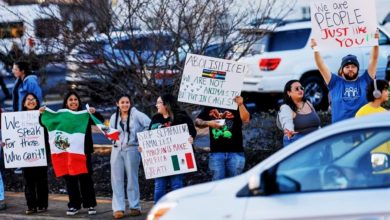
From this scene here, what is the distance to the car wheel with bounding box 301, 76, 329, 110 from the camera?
18047mm

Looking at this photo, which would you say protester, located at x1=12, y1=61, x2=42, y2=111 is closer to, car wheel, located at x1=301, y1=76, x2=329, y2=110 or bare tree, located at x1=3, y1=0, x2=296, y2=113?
bare tree, located at x1=3, y1=0, x2=296, y2=113

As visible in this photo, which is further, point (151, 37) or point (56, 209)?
point (151, 37)

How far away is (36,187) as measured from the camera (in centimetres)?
1166

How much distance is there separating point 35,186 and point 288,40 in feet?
27.2

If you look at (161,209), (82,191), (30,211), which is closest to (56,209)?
(30,211)

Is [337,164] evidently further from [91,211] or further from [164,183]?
[91,211]

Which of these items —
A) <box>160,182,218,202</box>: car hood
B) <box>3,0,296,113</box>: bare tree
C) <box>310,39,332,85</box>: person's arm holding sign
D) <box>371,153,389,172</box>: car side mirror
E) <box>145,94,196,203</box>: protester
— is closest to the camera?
<box>371,153,389,172</box>: car side mirror

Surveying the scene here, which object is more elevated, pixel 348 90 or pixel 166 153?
pixel 348 90

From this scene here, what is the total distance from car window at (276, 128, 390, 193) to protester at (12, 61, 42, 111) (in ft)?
23.1

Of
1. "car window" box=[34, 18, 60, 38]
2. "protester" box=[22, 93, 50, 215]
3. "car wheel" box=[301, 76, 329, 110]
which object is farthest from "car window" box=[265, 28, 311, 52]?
"protester" box=[22, 93, 50, 215]

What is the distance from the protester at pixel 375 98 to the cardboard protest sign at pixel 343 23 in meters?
0.93

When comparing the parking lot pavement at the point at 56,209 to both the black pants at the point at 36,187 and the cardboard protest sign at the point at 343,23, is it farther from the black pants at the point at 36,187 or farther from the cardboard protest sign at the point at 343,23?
the cardboard protest sign at the point at 343,23

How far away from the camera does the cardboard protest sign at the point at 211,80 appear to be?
10.4 metres

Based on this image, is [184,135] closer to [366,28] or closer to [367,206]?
[366,28]
